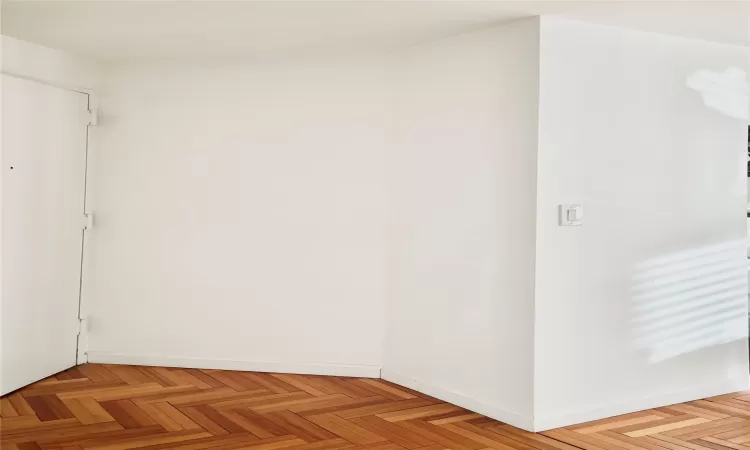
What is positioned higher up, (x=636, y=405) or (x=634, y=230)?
(x=634, y=230)

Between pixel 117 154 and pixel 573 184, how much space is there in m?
2.80

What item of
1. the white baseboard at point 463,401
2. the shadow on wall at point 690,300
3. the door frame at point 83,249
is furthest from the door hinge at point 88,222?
the shadow on wall at point 690,300

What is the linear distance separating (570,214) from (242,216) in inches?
79.5

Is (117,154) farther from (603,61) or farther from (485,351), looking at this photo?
(603,61)

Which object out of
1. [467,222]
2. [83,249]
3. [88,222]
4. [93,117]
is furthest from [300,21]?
[83,249]

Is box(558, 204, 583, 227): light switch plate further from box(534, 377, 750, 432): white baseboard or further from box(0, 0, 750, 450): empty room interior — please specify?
box(534, 377, 750, 432): white baseboard

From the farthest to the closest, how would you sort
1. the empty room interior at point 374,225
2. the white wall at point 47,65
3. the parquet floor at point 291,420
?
1. the white wall at point 47,65
2. the empty room interior at point 374,225
3. the parquet floor at point 291,420

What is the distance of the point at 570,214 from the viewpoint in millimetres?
3730

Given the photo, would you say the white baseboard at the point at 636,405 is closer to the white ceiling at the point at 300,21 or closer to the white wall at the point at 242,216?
the white wall at the point at 242,216

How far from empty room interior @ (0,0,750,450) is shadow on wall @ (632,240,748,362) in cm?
2

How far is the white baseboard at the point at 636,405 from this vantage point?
371 cm

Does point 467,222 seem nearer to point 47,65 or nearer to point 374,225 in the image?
point 374,225

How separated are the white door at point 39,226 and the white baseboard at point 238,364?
0.26 m

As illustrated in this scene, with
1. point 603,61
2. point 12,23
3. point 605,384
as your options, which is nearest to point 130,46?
point 12,23
